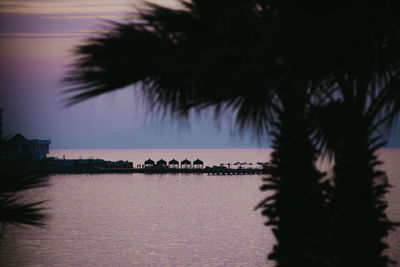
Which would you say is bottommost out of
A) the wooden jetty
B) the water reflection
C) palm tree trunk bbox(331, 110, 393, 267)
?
the water reflection

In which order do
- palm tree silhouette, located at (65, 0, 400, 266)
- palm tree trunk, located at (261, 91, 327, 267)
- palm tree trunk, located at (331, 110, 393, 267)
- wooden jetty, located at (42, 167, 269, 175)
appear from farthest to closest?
wooden jetty, located at (42, 167, 269, 175) → palm tree trunk, located at (331, 110, 393, 267) → palm tree trunk, located at (261, 91, 327, 267) → palm tree silhouette, located at (65, 0, 400, 266)

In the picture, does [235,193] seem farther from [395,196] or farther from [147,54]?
[147,54]

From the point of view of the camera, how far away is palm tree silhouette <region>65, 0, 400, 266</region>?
147 inches

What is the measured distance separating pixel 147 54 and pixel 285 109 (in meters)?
1.36

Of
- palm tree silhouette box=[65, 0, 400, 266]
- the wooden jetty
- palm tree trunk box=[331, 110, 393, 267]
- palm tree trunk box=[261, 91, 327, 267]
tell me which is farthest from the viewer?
the wooden jetty

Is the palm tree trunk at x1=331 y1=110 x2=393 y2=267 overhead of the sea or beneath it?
overhead

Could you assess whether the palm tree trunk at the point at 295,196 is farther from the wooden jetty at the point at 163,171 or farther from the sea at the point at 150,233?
the wooden jetty at the point at 163,171

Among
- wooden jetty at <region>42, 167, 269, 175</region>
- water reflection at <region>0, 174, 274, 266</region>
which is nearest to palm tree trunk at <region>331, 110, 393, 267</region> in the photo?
water reflection at <region>0, 174, 274, 266</region>

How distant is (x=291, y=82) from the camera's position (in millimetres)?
4312

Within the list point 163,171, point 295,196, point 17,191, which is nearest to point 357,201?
point 295,196

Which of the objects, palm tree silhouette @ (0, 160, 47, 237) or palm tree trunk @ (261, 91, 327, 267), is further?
palm tree silhouette @ (0, 160, 47, 237)

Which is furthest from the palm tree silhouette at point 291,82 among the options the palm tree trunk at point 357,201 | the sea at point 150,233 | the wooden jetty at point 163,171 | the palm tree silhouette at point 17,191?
the wooden jetty at point 163,171

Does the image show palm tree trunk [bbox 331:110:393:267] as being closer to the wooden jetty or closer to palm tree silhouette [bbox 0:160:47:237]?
palm tree silhouette [bbox 0:160:47:237]

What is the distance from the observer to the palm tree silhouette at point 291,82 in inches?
147
